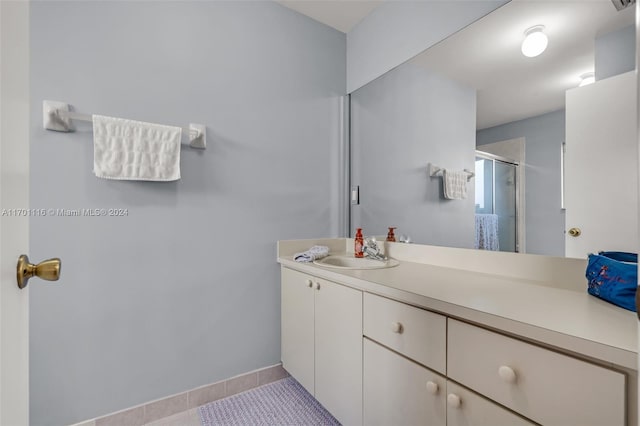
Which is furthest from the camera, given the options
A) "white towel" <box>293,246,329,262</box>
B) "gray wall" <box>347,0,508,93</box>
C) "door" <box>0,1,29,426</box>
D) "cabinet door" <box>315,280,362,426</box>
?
"white towel" <box>293,246,329,262</box>

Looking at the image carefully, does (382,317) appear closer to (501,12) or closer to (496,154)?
(496,154)

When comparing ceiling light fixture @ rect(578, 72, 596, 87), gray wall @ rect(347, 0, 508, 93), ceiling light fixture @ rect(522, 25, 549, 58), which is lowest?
ceiling light fixture @ rect(578, 72, 596, 87)

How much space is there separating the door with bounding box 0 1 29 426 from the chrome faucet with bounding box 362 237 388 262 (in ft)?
4.71

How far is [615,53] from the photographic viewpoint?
93cm

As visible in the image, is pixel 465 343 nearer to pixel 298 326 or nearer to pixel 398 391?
pixel 398 391

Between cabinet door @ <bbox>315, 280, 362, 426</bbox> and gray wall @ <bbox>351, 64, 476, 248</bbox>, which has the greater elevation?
gray wall @ <bbox>351, 64, 476, 248</bbox>

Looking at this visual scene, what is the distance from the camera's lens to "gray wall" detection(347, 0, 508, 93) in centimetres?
142

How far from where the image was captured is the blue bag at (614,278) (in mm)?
747

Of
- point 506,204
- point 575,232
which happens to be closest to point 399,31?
point 506,204

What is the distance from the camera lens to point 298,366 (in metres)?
1.63

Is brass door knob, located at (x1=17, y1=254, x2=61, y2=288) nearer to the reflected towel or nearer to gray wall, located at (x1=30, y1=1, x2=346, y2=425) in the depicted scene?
gray wall, located at (x1=30, y1=1, x2=346, y2=425)

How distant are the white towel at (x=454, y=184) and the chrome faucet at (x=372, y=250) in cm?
47

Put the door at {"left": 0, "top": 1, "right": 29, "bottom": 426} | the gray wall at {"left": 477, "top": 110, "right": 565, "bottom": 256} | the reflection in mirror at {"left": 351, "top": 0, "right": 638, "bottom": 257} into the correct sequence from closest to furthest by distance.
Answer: the door at {"left": 0, "top": 1, "right": 29, "bottom": 426} → the reflection in mirror at {"left": 351, "top": 0, "right": 638, "bottom": 257} → the gray wall at {"left": 477, "top": 110, "right": 565, "bottom": 256}

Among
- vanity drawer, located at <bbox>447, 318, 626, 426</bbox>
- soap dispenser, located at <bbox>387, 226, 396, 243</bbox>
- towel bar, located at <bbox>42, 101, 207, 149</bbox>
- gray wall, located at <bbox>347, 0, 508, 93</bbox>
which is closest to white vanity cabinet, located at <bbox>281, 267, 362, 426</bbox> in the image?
vanity drawer, located at <bbox>447, 318, 626, 426</bbox>
